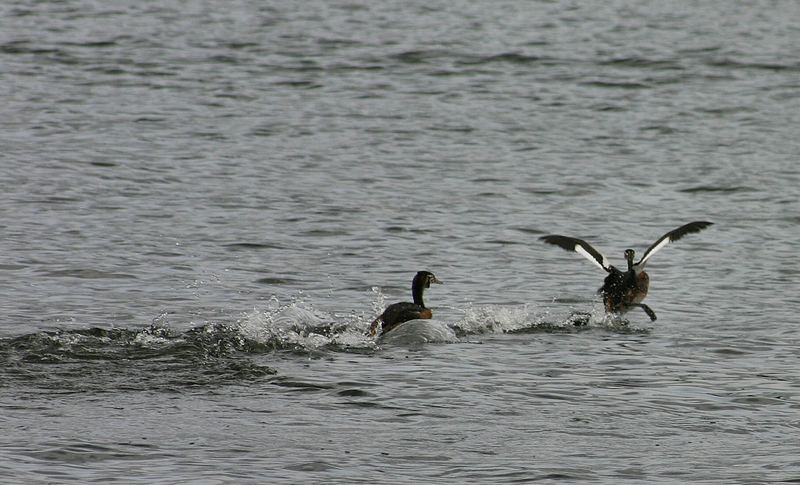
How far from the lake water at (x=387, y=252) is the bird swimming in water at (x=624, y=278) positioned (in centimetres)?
40

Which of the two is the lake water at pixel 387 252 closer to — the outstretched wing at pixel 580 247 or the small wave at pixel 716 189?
the small wave at pixel 716 189

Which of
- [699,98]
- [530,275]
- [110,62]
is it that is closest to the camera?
[530,275]

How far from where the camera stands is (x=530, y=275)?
56.8 feet

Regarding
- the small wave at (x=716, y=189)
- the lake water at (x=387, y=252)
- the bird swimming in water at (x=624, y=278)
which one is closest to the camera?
the lake water at (x=387, y=252)

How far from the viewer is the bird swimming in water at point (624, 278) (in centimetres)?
1518

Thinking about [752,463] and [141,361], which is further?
[141,361]

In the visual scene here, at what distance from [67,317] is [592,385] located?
5123 millimetres

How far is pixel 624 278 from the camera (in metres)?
15.3

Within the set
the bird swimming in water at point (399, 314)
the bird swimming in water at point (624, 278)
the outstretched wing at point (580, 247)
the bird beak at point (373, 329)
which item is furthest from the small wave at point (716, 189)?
the bird beak at point (373, 329)

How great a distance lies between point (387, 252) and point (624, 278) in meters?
3.73

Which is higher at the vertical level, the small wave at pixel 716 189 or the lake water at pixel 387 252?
the lake water at pixel 387 252

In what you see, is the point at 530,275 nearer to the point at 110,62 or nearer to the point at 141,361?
the point at 141,361

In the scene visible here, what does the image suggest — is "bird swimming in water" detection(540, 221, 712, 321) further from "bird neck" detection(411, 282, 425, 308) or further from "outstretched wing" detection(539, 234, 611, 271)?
"bird neck" detection(411, 282, 425, 308)

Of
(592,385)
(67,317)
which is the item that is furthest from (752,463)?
(67,317)
